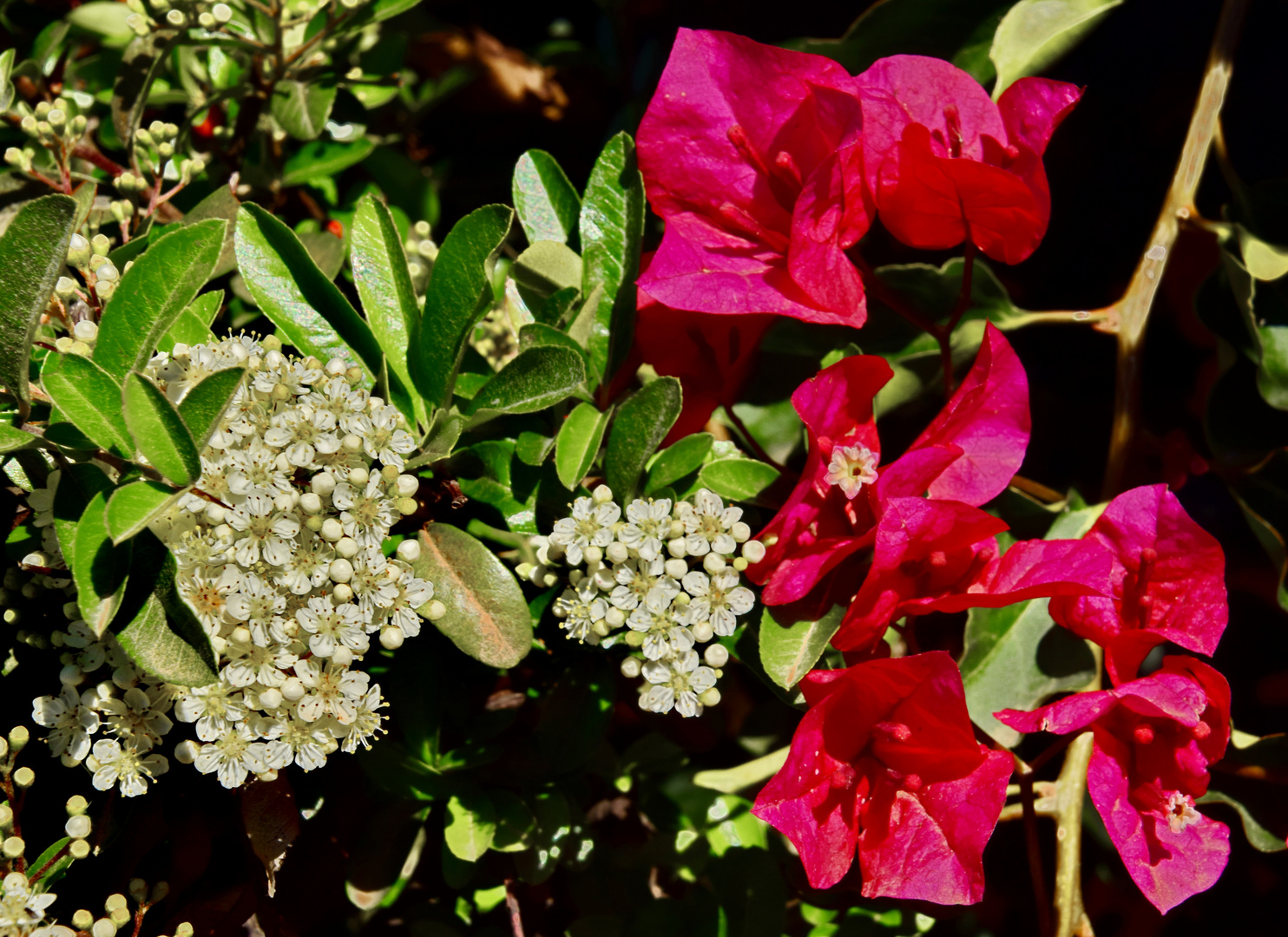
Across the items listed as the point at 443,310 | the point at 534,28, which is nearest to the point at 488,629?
the point at 443,310

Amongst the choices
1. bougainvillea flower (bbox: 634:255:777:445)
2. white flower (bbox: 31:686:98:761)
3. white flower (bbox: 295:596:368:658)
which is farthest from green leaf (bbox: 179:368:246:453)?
bougainvillea flower (bbox: 634:255:777:445)

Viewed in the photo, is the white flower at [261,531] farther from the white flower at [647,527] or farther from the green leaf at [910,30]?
the green leaf at [910,30]

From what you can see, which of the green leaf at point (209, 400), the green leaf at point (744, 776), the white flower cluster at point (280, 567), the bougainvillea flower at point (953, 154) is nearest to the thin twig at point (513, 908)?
the green leaf at point (744, 776)

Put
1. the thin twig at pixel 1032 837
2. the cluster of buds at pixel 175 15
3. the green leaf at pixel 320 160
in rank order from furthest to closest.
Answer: the green leaf at pixel 320 160
the cluster of buds at pixel 175 15
the thin twig at pixel 1032 837

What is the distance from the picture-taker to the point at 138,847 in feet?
2.31

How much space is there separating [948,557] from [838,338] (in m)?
0.26

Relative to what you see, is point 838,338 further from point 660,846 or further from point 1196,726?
point 660,846

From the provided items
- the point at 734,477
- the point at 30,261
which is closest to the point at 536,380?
the point at 734,477

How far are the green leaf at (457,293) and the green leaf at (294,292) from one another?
1.9 inches

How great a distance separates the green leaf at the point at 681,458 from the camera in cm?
68

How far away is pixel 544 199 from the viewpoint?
773 mm

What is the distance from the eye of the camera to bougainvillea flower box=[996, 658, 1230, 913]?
0.64 meters

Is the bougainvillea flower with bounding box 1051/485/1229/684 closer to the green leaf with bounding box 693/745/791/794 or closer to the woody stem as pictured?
the woody stem

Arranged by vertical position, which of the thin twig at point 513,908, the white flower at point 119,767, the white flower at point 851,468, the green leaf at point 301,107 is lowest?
the thin twig at point 513,908
